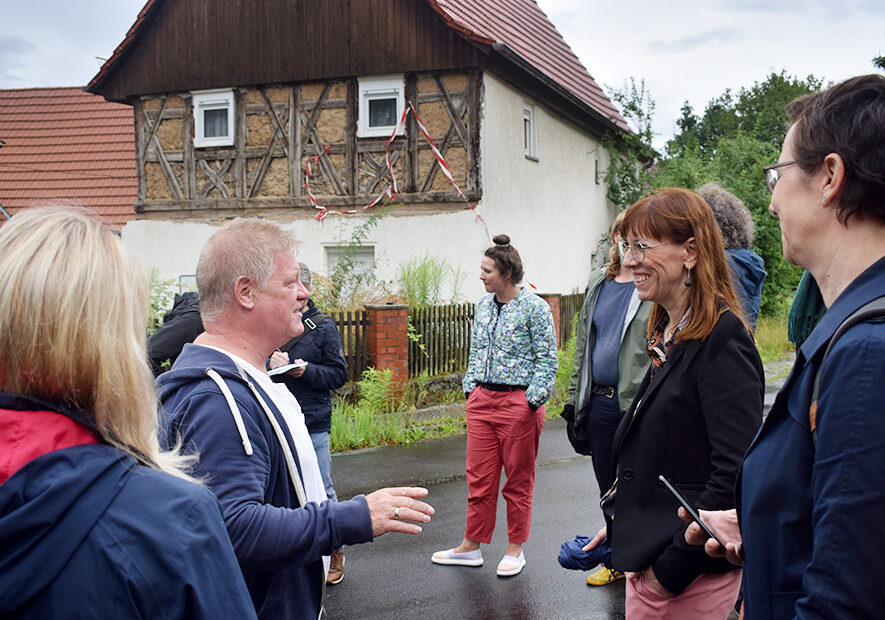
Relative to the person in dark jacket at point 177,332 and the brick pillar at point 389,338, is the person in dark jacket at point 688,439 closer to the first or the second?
the person in dark jacket at point 177,332

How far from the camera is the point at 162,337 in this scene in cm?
486

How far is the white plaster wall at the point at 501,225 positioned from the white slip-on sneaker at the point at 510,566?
9230mm

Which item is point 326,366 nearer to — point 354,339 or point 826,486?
point 826,486

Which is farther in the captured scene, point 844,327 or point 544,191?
point 544,191

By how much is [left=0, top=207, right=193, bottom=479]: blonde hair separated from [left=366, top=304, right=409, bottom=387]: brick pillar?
9.02 metres

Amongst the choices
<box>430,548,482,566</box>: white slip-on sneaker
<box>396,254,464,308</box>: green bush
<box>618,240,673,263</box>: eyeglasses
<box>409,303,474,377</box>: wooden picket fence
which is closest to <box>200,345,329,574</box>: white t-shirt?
<box>618,240,673,263</box>: eyeglasses

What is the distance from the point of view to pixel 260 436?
85.2 inches

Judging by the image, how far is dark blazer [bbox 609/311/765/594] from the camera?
8.12ft

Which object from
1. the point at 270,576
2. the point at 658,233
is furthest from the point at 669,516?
the point at 270,576

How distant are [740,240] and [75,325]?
4.09 metres

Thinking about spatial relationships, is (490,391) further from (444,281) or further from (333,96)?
(333,96)

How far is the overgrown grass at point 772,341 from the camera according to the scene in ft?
54.5

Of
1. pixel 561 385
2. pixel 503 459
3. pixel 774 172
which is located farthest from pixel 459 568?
pixel 561 385

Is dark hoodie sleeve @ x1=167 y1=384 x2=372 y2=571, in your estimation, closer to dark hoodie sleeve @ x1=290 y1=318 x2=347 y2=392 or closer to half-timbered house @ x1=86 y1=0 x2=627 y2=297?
dark hoodie sleeve @ x1=290 y1=318 x2=347 y2=392
